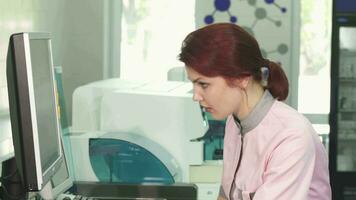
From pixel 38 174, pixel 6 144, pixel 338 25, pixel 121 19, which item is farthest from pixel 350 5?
pixel 38 174

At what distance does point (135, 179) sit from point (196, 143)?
1.08 ft

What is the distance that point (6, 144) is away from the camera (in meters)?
2.28

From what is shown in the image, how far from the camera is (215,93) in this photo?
1.73 meters

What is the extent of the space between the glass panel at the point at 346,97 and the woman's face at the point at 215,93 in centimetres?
318

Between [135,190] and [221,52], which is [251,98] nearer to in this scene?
[221,52]

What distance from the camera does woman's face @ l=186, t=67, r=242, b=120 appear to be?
1.71 meters

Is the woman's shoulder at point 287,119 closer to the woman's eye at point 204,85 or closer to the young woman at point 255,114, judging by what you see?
the young woman at point 255,114

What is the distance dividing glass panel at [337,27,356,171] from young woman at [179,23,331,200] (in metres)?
3.07

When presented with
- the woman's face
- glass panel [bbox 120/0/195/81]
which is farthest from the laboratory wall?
the woman's face

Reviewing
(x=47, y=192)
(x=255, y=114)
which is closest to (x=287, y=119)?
(x=255, y=114)

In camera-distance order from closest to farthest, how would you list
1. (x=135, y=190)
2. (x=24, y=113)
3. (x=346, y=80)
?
(x=24, y=113), (x=135, y=190), (x=346, y=80)

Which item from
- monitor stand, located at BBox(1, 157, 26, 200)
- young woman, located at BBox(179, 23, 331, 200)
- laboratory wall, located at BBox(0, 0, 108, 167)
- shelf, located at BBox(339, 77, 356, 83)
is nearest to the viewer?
young woman, located at BBox(179, 23, 331, 200)

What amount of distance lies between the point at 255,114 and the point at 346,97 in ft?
10.6

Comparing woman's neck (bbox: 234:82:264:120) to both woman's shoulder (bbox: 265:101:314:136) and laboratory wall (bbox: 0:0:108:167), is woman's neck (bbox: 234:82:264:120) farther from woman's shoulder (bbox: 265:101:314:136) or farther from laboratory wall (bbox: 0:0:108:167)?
laboratory wall (bbox: 0:0:108:167)
